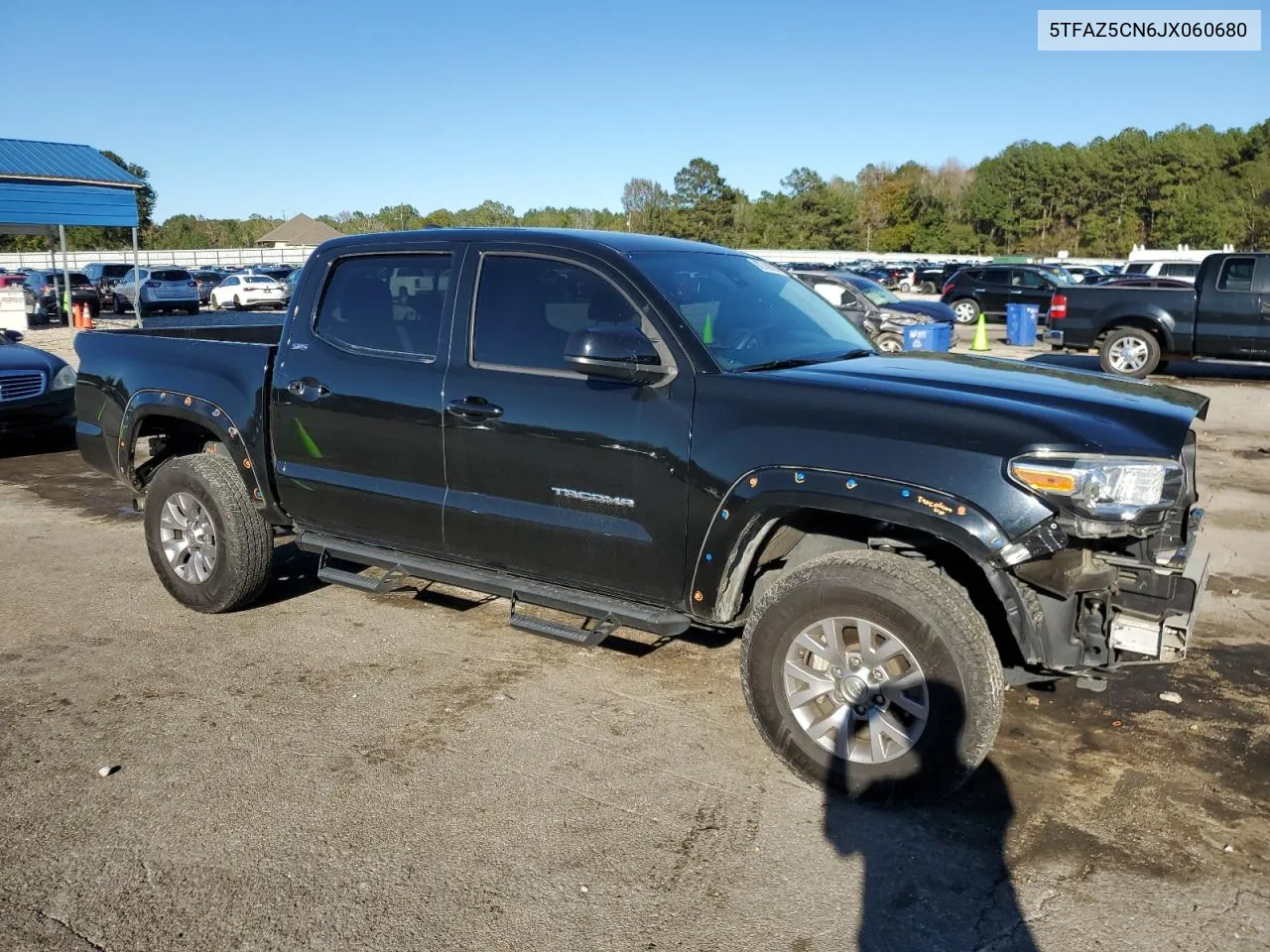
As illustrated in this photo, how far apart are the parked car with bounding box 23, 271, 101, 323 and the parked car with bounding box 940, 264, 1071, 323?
Result: 23919mm

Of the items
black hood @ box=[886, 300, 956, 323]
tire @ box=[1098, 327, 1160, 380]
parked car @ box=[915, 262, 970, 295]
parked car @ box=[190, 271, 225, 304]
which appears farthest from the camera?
parked car @ box=[915, 262, 970, 295]

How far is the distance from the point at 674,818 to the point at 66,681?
295 centimetres

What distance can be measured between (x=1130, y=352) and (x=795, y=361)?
13491mm

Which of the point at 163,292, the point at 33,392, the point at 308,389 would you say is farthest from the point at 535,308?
the point at 163,292

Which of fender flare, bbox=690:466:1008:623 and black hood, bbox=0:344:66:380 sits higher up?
black hood, bbox=0:344:66:380

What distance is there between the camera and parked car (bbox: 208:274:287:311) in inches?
1340

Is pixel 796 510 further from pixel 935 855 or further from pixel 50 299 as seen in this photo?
pixel 50 299

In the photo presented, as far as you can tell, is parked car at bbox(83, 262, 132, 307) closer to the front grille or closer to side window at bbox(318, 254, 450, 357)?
the front grille

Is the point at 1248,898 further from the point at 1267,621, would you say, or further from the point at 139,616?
the point at 139,616

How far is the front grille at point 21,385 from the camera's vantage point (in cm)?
1012

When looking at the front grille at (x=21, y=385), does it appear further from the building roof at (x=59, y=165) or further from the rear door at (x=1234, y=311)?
the rear door at (x=1234, y=311)

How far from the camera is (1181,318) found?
1547cm

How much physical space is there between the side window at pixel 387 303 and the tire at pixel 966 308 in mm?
25829

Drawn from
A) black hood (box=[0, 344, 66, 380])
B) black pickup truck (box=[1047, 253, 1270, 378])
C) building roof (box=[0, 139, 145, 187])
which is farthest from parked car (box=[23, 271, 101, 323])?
black pickup truck (box=[1047, 253, 1270, 378])
